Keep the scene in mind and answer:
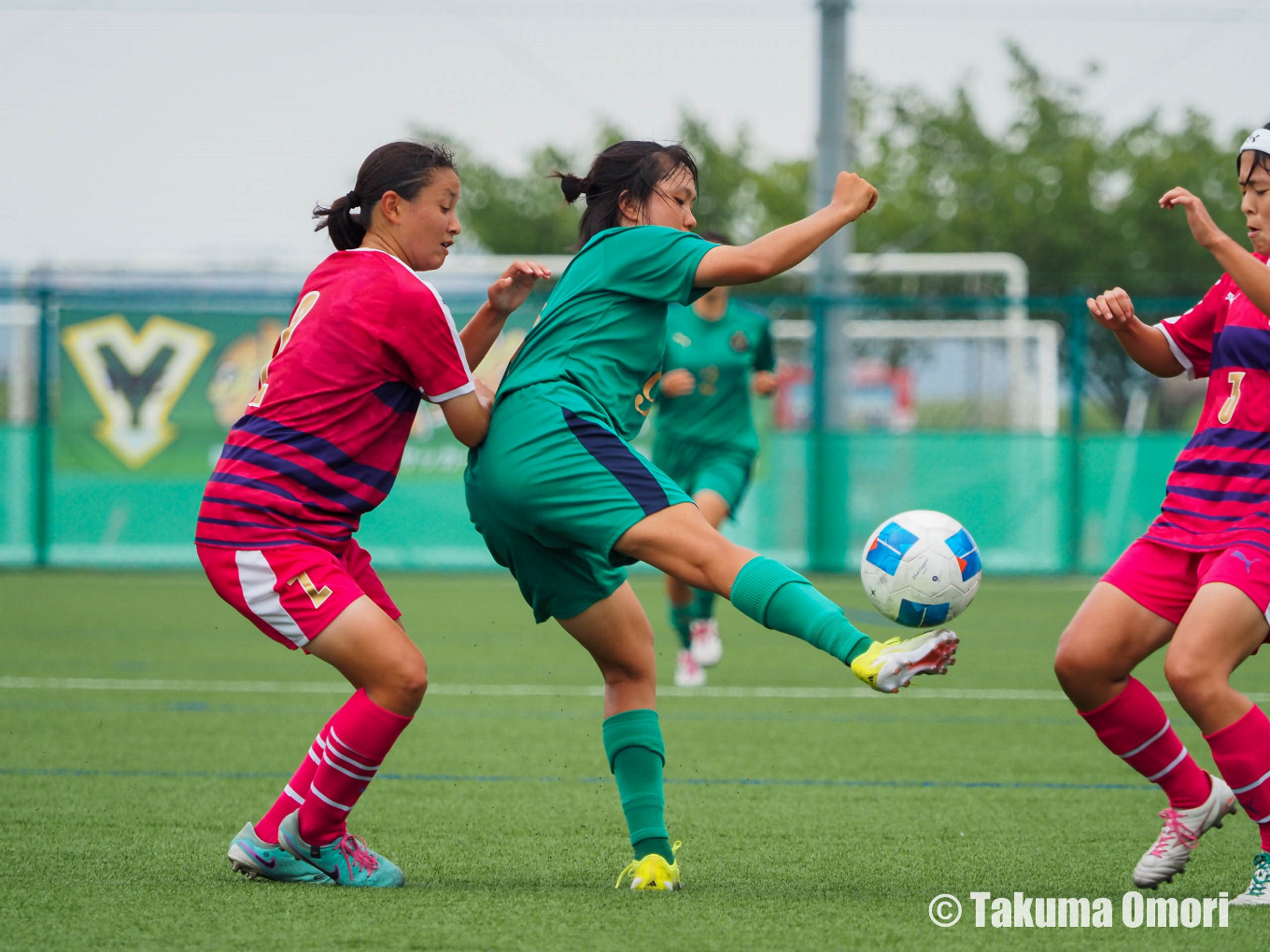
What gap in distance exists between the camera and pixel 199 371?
13.9 m

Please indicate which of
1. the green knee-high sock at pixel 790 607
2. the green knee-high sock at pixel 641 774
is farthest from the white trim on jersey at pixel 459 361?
the green knee-high sock at pixel 641 774

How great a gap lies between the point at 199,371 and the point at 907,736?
9.65 m

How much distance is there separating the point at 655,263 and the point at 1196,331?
1.51 m

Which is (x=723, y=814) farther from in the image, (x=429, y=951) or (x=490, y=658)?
(x=490, y=658)

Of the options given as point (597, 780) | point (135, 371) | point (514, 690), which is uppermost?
point (135, 371)

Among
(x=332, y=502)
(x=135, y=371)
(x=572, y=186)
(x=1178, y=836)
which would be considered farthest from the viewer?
(x=135, y=371)

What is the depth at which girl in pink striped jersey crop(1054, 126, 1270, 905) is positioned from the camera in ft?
11.1

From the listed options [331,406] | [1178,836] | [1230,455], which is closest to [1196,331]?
[1230,455]

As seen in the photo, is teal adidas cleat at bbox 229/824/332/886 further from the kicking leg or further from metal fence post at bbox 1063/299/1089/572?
metal fence post at bbox 1063/299/1089/572

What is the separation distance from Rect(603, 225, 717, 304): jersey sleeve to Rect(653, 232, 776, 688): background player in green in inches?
173

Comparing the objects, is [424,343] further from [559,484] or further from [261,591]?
[261,591]

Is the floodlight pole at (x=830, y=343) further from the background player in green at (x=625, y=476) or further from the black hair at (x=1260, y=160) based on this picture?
the black hair at (x=1260, y=160)

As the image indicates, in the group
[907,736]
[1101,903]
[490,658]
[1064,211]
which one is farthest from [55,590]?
[1064,211]

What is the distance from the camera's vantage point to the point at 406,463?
13953 mm
